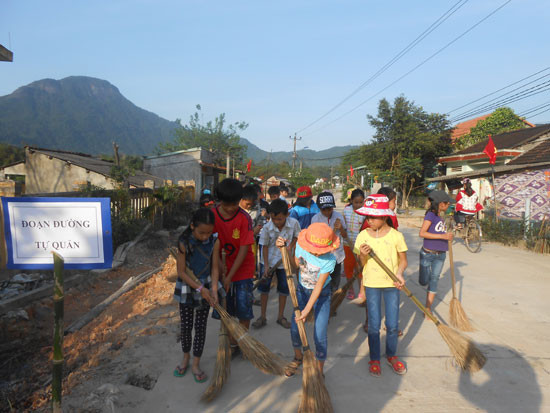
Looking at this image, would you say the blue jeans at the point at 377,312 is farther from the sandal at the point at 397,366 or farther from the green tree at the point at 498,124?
the green tree at the point at 498,124

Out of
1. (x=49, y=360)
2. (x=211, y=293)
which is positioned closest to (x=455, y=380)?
(x=211, y=293)

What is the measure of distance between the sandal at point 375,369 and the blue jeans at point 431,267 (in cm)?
151

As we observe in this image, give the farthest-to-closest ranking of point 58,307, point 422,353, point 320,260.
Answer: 1. point 422,353
2. point 320,260
3. point 58,307

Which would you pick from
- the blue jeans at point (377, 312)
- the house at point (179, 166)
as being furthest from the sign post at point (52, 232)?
the house at point (179, 166)

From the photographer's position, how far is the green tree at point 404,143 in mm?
23984

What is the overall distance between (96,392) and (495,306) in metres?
4.84

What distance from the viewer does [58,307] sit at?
198 cm

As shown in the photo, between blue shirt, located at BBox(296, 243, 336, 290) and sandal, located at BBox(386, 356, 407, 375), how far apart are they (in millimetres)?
1031

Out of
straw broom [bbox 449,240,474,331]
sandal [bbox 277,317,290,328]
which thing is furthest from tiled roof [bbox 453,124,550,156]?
sandal [bbox 277,317,290,328]

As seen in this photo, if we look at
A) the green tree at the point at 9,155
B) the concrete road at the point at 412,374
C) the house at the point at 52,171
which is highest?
the green tree at the point at 9,155

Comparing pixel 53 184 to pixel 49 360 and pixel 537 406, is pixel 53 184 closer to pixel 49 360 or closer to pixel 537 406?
pixel 49 360

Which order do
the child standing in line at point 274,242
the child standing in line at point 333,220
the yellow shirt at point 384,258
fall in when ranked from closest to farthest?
the yellow shirt at point 384,258, the child standing in line at point 274,242, the child standing in line at point 333,220

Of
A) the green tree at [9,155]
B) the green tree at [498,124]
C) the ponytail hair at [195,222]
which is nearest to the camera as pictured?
the ponytail hair at [195,222]

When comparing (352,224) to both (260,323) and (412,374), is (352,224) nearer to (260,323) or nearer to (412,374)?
(260,323)
